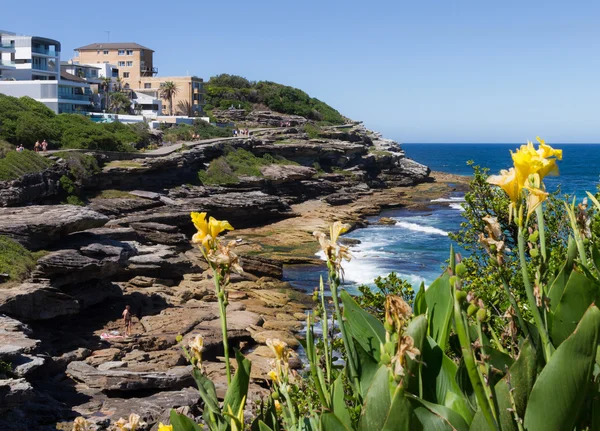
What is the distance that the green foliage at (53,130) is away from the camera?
41.3 metres

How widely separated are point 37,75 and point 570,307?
66.5 metres

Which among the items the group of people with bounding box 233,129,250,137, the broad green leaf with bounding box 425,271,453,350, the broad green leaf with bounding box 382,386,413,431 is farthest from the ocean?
the broad green leaf with bounding box 382,386,413,431

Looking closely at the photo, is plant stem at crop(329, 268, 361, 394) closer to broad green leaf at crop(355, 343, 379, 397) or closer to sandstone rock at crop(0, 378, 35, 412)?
broad green leaf at crop(355, 343, 379, 397)

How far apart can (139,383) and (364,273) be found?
20.4 metres

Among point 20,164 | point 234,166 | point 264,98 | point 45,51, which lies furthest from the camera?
point 264,98

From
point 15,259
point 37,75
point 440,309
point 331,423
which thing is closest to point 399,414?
point 331,423

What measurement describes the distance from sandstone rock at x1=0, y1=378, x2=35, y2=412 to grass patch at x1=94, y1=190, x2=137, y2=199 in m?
27.0

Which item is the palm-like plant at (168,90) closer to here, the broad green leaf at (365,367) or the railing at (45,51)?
the railing at (45,51)

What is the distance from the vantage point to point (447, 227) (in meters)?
50.7

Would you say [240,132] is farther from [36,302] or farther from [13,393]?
[13,393]

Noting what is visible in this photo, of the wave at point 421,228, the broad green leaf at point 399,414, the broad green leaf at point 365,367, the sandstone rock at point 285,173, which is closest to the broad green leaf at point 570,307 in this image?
the broad green leaf at point 365,367

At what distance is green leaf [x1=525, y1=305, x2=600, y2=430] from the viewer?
7.41 ft

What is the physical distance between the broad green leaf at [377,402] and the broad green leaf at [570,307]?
2.85 feet

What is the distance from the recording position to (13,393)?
13.3 meters
